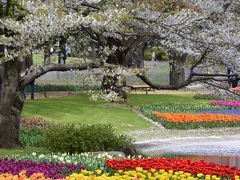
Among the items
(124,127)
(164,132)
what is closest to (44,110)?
(124,127)

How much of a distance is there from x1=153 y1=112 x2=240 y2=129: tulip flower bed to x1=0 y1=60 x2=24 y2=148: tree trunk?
8397 mm

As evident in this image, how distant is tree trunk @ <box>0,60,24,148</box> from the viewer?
15242 millimetres

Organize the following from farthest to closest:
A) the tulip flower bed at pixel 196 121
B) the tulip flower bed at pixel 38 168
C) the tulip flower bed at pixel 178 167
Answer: the tulip flower bed at pixel 196 121 < the tulip flower bed at pixel 178 167 < the tulip flower bed at pixel 38 168

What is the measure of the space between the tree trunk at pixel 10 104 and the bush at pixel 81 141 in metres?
0.96

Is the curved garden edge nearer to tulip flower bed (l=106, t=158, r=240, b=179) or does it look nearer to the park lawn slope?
the park lawn slope

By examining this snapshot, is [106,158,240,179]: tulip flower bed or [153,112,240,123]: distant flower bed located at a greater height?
[106,158,240,179]: tulip flower bed

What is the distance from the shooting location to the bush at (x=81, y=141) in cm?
1496

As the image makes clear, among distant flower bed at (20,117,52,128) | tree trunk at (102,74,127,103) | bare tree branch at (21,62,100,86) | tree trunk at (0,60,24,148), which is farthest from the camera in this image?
distant flower bed at (20,117,52,128)

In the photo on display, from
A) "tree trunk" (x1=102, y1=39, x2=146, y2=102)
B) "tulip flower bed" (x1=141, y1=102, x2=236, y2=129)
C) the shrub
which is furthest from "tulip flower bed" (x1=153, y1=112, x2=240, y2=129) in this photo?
the shrub

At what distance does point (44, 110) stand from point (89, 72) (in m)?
9.75

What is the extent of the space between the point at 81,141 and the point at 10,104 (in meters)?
2.16

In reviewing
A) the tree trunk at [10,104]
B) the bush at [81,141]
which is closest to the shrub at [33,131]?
the tree trunk at [10,104]

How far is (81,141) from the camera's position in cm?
1503

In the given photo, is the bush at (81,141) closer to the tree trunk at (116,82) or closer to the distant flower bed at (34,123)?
the tree trunk at (116,82)
